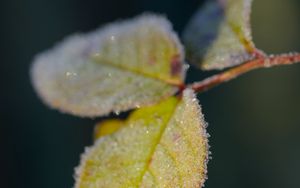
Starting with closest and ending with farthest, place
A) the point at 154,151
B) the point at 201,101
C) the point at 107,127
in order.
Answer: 1. the point at 154,151
2. the point at 107,127
3. the point at 201,101

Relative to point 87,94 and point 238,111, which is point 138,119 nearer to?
point 87,94

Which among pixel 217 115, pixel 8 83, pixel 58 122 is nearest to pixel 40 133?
pixel 58 122

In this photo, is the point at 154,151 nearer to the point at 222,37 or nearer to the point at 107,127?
the point at 107,127

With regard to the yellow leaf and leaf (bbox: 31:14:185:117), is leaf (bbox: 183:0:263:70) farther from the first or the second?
the yellow leaf

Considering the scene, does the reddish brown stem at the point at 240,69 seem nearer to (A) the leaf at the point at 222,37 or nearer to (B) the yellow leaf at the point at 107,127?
(A) the leaf at the point at 222,37

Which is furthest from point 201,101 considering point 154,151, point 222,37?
point 154,151

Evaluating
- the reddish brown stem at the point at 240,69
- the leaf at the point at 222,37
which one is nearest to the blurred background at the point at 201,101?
the leaf at the point at 222,37

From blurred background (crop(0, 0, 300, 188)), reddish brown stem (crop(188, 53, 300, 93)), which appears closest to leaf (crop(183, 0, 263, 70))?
reddish brown stem (crop(188, 53, 300, 93))

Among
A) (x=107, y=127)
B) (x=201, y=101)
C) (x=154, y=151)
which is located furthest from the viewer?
(x=201, y=101)
